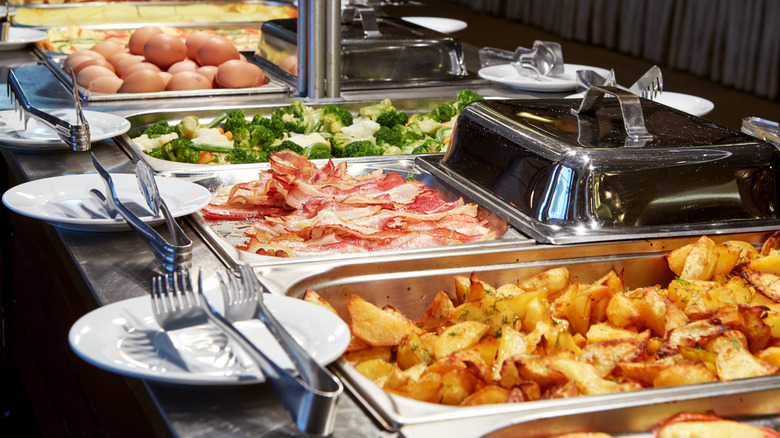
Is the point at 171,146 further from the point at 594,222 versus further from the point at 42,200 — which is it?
the point at 594,222

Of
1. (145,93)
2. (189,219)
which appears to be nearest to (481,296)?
(189,219)

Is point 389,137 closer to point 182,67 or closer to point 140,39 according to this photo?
point 182,67

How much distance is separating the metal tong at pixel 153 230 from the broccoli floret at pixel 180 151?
54cm

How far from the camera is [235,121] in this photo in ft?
8.09

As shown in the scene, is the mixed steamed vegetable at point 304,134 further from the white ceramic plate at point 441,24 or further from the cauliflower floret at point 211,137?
the white ceramic plate at point 441,24

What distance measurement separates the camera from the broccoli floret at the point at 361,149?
2201 millimetres

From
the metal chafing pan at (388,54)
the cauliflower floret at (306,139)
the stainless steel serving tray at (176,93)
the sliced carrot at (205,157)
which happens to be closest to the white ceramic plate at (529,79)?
the metal chafing pan at (388,54)

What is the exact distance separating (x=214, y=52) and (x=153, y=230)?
1884 mm

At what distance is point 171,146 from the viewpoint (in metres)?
2.17

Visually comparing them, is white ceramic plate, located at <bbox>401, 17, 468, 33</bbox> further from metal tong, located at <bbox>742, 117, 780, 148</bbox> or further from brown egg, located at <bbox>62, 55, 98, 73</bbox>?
metal tong, located at <bbox>742, 117, 780, 148</bbox>

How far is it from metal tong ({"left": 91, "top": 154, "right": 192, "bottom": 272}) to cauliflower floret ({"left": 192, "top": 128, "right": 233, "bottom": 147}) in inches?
27.9

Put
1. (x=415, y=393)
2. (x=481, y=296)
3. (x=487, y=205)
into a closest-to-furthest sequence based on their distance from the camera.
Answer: (x=415, y=393) → (x=481, y=296) → (x=487, y=205)

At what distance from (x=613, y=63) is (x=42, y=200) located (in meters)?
7.66

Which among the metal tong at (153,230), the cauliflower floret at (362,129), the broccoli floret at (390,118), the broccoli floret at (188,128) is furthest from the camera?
the broccoli floret at (390,118)
